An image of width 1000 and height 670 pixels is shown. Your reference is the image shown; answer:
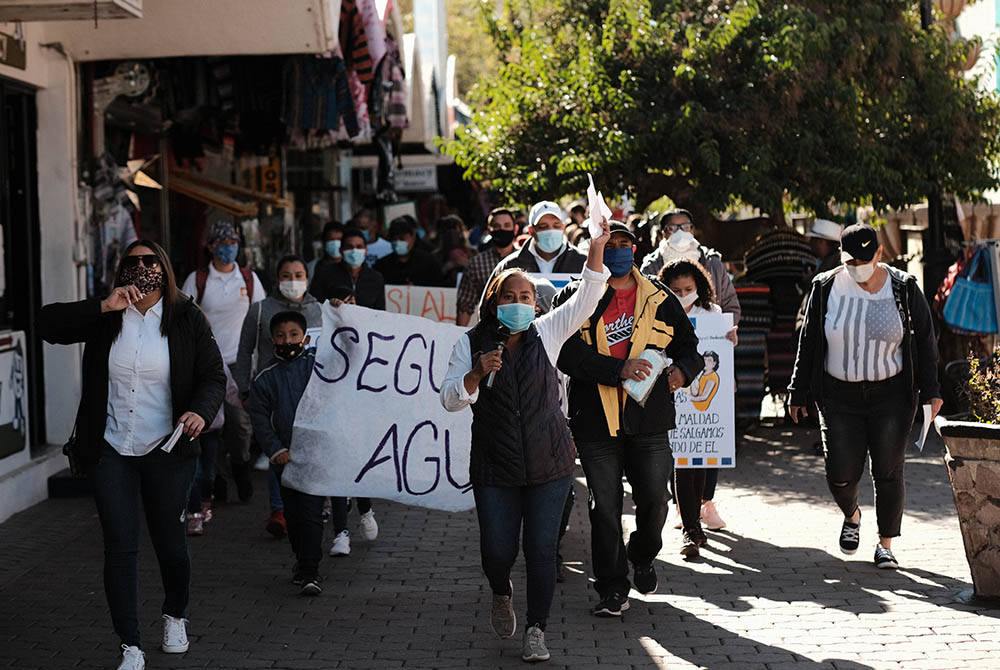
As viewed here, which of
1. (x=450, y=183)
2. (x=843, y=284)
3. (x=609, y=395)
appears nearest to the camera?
(x=609, y=395)

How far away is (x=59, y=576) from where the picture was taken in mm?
8016

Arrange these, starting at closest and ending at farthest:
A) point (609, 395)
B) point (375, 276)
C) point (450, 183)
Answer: point (609, 395), point (375, 276), point (450, 183)

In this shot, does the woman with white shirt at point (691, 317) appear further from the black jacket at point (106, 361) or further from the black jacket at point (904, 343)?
the black jacket at point (106, 361)

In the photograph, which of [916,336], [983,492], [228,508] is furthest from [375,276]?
[983,492]

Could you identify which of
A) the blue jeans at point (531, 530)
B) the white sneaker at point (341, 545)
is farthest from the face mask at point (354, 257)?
the blue jeans at point (531, 530)

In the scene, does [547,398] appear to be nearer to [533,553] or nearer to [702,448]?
[533,553]

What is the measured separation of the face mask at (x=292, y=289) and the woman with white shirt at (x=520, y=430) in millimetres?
3154

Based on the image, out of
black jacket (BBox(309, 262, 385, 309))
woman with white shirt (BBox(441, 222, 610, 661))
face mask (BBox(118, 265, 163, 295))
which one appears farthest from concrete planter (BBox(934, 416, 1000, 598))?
black jacket (BBox(309, 262, 385, 309))

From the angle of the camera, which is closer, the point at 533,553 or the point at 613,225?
the point at 533,553

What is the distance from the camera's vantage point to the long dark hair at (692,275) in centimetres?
833

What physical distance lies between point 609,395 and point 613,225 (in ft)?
3.29

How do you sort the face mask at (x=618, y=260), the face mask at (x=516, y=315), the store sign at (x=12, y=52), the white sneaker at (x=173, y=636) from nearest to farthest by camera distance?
the face mask at (x=516, y=315) < the white sneaker at (x=173, y=636) < the face mask at (x=618, y=260) < the store sign at (x=12, y=52)

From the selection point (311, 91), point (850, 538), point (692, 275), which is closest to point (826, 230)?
point (692, 275)

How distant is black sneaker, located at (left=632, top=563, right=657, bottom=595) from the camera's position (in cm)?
720
